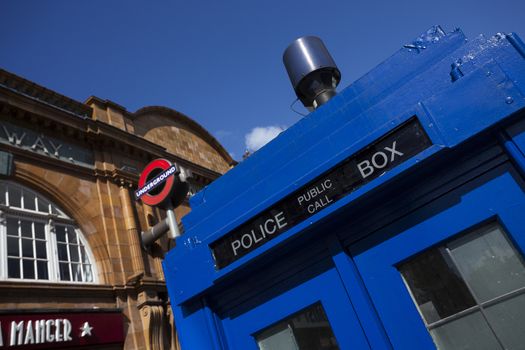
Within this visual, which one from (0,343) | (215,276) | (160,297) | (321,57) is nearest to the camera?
(215,276)

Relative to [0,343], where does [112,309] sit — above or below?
above

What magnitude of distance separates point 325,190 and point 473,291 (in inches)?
43.1

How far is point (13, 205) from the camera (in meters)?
9.25

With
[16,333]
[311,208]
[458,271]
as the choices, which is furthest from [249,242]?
[16,333]

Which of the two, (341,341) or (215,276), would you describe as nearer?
(341,341)

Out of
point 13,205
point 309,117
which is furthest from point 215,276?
point 13,205

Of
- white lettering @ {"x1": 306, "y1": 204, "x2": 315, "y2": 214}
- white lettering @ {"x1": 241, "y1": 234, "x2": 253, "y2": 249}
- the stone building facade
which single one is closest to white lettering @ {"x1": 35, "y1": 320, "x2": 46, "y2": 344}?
the stone building facade

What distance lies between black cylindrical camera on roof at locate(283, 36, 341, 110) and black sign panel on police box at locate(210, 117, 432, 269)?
65.4 inches

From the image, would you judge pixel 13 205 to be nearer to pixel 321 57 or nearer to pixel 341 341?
pixel 321 57

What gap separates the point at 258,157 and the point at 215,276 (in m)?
1.08

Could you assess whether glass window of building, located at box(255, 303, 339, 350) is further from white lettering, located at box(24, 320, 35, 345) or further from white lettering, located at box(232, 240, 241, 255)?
white lettering, located at box(24, 320, 35, 345)

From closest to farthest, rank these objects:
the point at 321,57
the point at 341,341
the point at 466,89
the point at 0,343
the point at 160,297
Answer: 1. the point at 466,89
2. the point at 341,341
3. the point at 321,57
4. the point at 0,343
5. the point at 160,297

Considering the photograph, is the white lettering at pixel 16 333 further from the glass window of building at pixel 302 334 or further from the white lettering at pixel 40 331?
Result: the glass window of building at pixel 302 334

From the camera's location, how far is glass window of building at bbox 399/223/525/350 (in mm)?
2111
